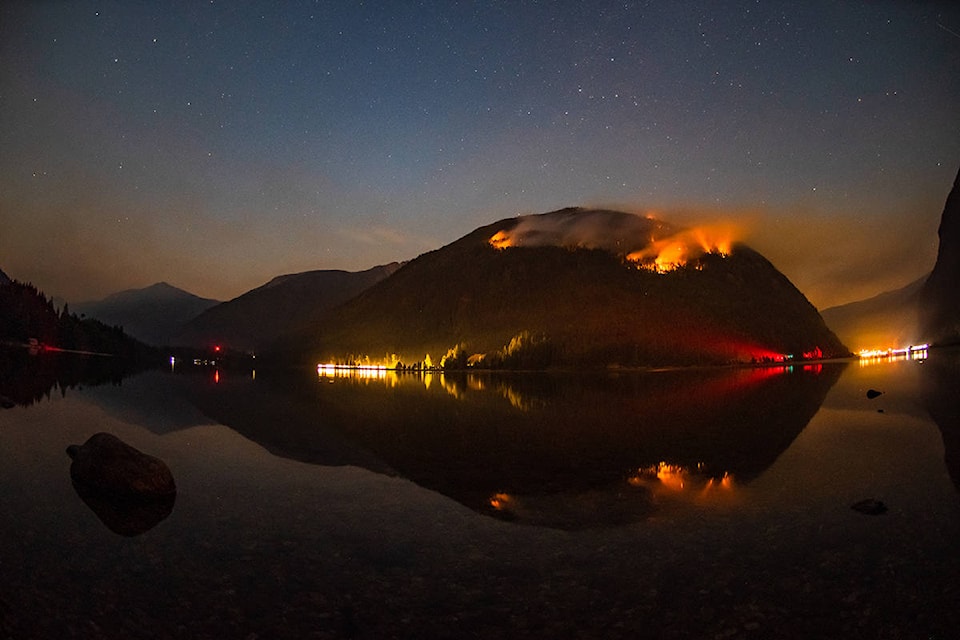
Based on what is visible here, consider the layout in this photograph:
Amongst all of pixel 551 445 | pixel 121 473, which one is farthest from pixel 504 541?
pixel 551 445

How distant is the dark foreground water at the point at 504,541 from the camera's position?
960cm

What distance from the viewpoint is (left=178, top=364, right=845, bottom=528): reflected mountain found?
17844 millimetres

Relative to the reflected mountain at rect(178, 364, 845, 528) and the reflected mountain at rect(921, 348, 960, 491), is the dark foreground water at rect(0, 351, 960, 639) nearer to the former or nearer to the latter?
the reflected mountain at rect(178, 364, 845, 528)

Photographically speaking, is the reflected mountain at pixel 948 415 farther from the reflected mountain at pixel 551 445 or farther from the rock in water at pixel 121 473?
A: the rock in water at pixel 121 473

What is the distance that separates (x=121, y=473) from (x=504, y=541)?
1187 centimetres

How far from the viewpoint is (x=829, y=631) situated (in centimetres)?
909

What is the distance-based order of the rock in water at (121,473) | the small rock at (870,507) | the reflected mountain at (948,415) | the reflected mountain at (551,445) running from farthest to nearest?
the reflected mountain at (948,415) < the reflected mountain at (551,445) < the rock in water at (121,473) < the small rock at (870,507)

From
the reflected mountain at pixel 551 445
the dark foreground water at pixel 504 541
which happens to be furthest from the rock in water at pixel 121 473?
the reflected mountain at pixel 551 445

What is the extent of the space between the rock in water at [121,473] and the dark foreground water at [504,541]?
76 centimetres

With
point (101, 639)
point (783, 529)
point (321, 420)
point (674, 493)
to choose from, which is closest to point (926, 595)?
point (783, 529)

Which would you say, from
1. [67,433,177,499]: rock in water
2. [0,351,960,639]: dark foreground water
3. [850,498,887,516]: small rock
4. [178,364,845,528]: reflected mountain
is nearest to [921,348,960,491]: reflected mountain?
[0,351,960,639]: dark foreground water

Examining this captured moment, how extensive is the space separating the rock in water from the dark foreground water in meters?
0.76

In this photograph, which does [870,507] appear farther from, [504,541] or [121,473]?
[121,473]

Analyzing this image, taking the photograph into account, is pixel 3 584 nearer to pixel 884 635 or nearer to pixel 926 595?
pixel 884 635
